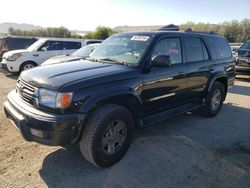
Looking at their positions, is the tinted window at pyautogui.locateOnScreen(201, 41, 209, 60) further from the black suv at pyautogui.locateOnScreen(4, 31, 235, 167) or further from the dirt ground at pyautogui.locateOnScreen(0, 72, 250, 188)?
the dirt ground at pyautogui.locateOnScreen(0, 72, 250, 188)

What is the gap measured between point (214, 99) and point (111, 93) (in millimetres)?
3378

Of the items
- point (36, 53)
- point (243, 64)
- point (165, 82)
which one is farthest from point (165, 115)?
point (243, 64)

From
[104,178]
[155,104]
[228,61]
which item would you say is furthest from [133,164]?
[228,61]

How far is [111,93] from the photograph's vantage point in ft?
11.2

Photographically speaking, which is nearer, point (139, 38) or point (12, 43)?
point (139, 38)

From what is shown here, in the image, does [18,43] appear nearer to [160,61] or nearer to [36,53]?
[36,53]

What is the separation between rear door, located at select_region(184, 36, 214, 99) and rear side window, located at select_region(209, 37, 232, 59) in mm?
377

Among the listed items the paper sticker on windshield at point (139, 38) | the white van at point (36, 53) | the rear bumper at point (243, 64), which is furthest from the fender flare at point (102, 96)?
the rear bumper at point (243, 64)

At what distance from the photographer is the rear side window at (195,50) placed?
4953 mm

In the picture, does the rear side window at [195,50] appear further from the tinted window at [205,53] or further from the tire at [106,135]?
the tire at [106,135]

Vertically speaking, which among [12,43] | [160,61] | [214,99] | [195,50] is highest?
[195,50]

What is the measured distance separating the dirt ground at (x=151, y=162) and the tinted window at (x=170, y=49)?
55.8 inches

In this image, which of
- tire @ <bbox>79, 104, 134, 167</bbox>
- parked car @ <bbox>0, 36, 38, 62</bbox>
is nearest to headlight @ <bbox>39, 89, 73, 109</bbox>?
tire @ <bbox>79, 104, 134, 167</bbox>

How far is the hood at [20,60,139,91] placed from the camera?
3.19 m
